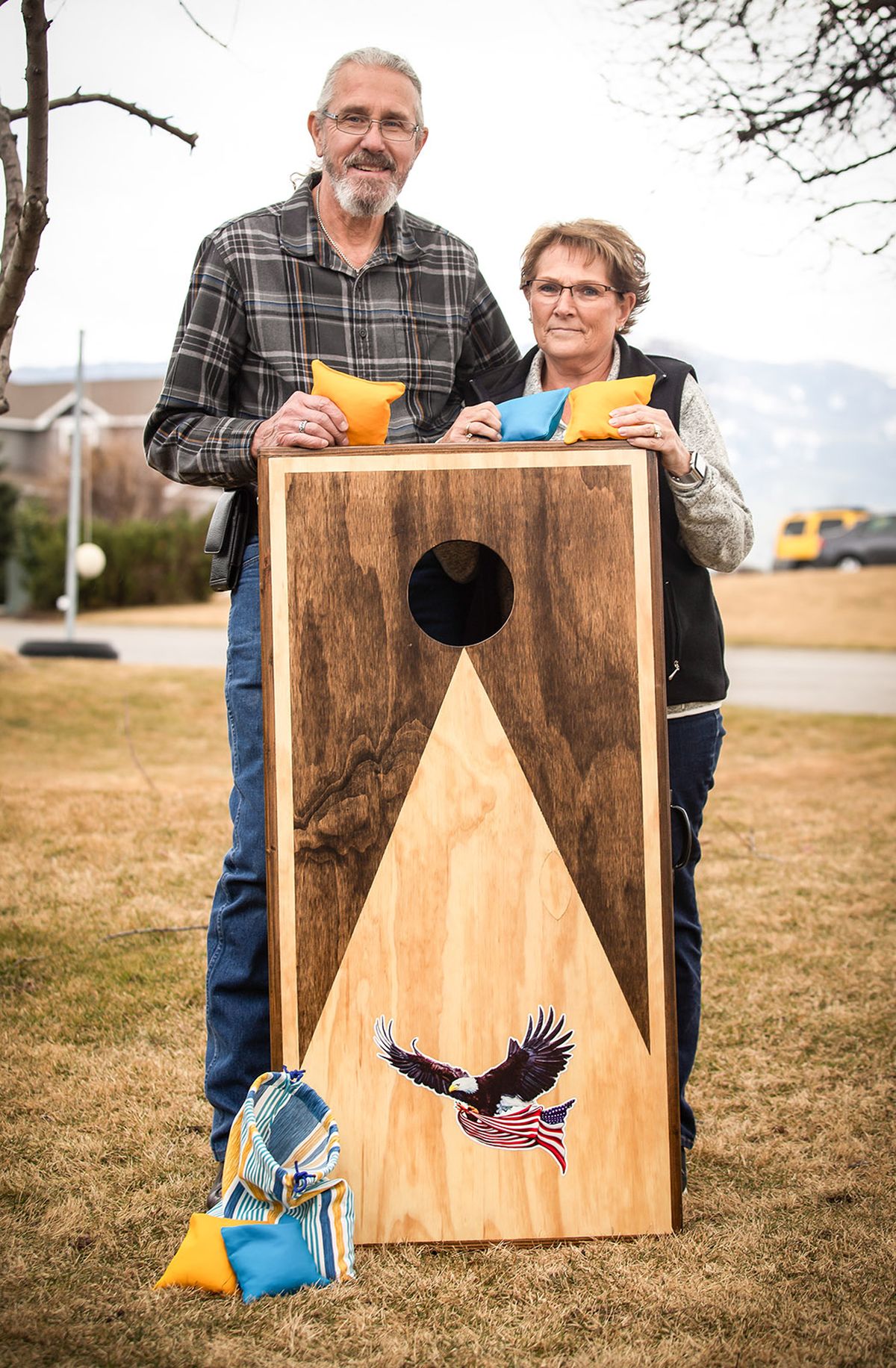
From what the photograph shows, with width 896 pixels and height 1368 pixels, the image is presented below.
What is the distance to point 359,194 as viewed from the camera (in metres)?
2.21

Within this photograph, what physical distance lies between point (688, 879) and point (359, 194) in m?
1.38

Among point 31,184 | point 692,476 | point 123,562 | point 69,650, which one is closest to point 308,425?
point 692,476

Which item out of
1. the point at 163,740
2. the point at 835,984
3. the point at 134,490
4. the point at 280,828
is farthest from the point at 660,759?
the point at 134,490

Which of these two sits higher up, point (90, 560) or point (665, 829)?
point (90, 560)

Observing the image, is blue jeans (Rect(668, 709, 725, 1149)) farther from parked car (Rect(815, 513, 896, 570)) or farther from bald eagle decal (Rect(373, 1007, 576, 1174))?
parked car (Rect(815, 513, 896, 570))

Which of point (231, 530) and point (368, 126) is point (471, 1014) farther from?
point (368, 126)

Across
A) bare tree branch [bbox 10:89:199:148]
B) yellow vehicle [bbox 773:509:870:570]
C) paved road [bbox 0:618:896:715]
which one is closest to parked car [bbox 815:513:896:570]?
yellow vehicle [bbox 773:509:870:570]

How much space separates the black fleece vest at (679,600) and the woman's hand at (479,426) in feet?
0.68

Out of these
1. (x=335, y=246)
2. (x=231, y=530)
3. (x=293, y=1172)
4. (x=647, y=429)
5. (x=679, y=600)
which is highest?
(x=335, y=246)

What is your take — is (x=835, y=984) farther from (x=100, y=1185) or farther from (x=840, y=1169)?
(x=100, y=1185)

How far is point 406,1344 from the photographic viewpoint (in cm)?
170

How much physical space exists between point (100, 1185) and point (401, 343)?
1.63m

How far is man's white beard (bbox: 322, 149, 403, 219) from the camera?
2.21 m

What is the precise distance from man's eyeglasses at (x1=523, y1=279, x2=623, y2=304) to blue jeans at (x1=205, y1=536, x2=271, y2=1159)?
692mm
